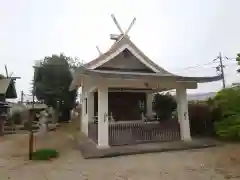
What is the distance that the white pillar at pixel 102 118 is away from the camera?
8523 millimetres

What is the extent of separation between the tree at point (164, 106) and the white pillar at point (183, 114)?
267 cm

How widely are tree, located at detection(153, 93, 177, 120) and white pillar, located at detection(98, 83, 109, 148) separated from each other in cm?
486

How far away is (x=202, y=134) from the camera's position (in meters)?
11.2

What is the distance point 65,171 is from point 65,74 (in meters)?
18.3

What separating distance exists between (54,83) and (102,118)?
1528 centimetres

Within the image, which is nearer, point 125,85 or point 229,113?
point 229,113

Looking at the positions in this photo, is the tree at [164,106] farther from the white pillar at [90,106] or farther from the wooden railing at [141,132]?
the white pillar at [90,106]

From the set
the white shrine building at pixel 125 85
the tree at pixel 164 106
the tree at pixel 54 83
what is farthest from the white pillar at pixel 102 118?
the tree at pixel 54 83

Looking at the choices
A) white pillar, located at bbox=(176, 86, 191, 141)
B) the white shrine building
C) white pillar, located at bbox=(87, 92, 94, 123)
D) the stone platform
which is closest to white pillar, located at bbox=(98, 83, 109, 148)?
the white shrine building

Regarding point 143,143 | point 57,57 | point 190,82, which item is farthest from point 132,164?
point 57,57

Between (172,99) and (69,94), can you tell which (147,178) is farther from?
(69,94)

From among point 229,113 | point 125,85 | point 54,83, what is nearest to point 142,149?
point 125,85

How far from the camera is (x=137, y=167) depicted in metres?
6.00

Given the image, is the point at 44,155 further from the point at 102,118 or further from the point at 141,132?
the point at 141,132
